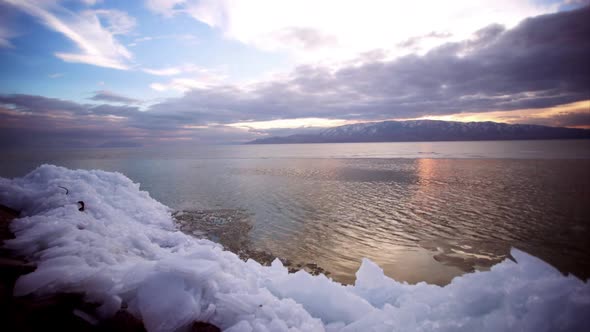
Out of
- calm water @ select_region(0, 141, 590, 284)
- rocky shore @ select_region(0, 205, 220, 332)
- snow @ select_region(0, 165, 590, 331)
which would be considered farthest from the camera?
calm water @ select_region(0, 141, 590, 284)

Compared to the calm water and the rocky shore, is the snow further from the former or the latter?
the calm water

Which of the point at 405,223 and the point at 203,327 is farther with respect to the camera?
the point at 405,223

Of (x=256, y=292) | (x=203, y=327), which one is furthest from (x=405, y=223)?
(x=203, y=327)

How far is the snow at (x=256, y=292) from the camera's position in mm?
4012

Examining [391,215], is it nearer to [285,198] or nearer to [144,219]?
[285,198]

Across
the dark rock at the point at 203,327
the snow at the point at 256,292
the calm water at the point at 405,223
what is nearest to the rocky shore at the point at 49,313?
the dark rock at the point at 203,327

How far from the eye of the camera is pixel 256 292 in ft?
17.5

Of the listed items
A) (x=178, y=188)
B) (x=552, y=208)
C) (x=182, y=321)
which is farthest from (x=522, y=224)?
(x=178, y=188)

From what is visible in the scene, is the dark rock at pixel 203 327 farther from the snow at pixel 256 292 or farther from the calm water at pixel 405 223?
the calm water at pixel 405 223

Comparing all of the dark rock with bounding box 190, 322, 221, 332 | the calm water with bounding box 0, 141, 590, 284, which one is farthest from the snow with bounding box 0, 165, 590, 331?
the calm water with bounding box 0, 141, 590, 284

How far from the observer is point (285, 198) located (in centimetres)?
3105

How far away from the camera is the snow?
401 centimetres

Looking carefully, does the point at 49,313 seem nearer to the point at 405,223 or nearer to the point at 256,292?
the point at 256,292

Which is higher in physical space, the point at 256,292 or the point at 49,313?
the point at 49,313
